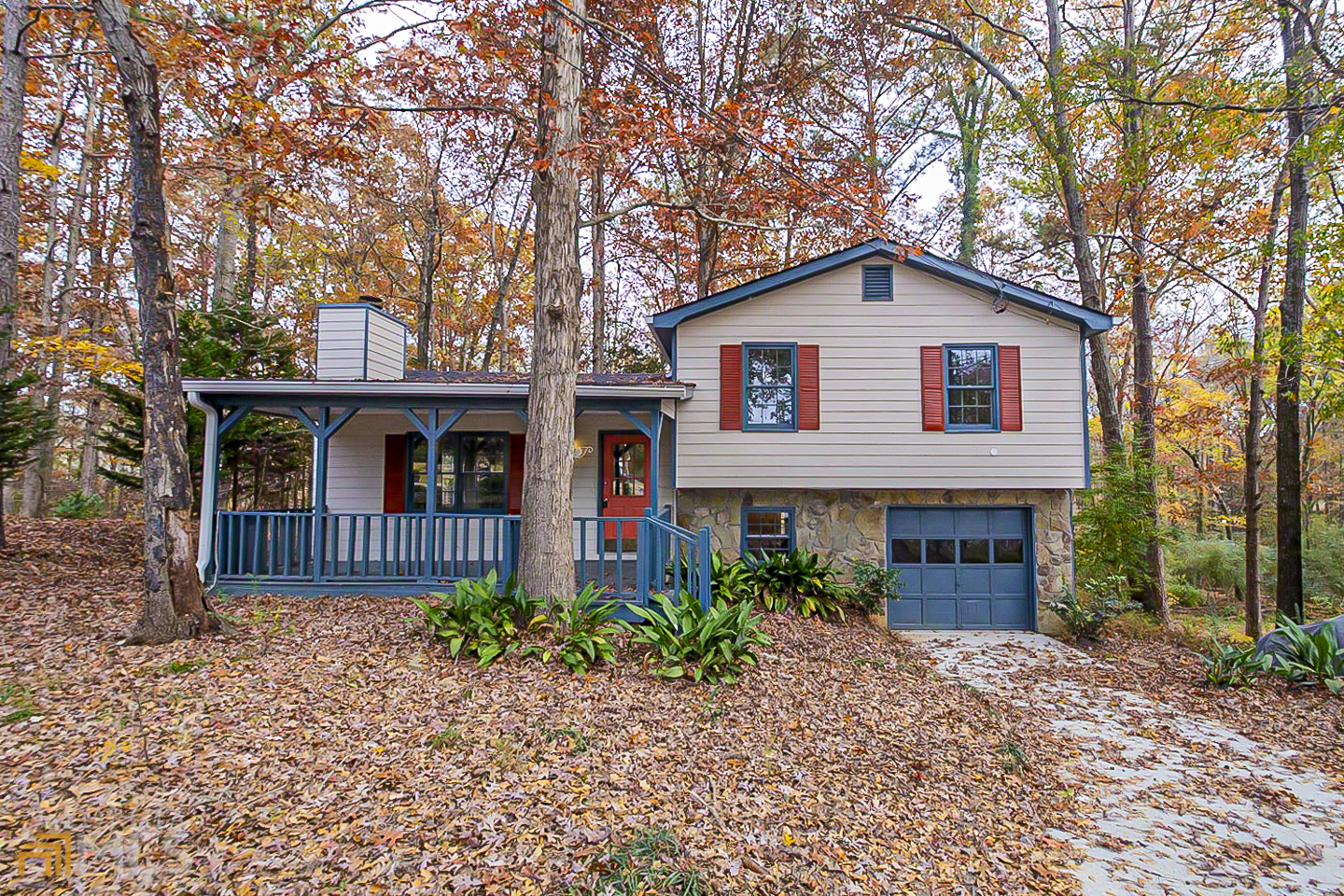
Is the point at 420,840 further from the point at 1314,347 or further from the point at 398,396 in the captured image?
the point at 1314,347

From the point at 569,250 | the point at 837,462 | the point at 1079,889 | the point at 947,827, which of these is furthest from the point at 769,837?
the point at 837,462

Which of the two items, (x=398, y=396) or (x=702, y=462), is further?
(x=702, y=462)

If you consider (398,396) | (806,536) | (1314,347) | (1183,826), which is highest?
(1314,347)

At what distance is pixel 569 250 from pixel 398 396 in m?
3.51

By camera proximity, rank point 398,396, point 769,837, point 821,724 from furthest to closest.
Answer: point 398,396
point 821,724
point 769,837

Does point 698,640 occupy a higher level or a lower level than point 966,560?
lower

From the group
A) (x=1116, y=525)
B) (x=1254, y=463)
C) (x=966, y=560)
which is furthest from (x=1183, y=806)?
(x=1254, y=463)

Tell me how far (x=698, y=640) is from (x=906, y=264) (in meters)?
6.96

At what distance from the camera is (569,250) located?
Result: 6.55 metres

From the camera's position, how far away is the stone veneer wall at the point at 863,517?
10.1 m

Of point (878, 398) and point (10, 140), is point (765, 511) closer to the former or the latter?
point (878, 398)

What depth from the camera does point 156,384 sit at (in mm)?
5305

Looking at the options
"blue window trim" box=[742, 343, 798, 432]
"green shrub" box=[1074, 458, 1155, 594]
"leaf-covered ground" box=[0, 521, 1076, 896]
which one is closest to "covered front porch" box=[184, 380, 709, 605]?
"blue window trim" box=[742, 343, 798, 432]

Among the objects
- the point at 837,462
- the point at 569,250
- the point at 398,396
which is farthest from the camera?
the point at 837,462
